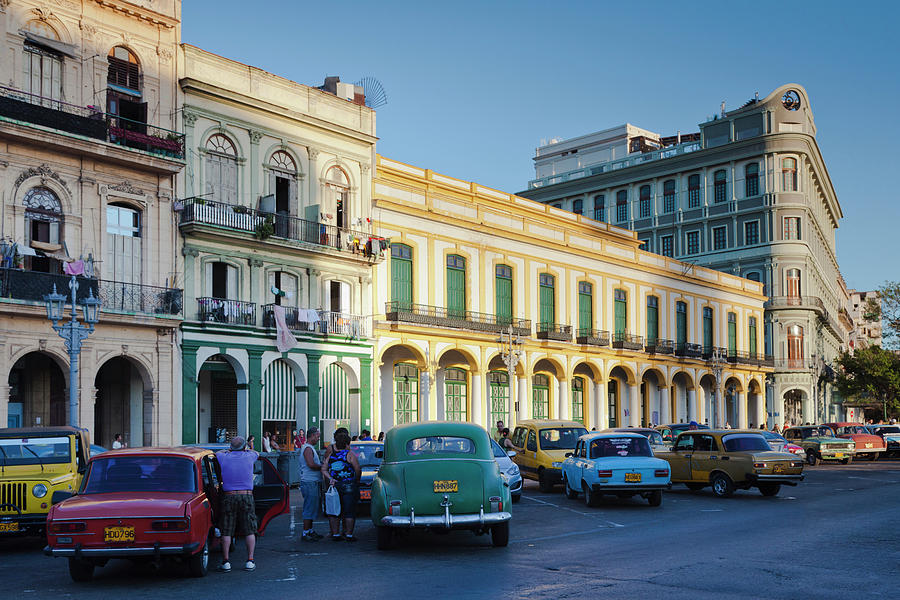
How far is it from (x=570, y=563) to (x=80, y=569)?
6167mm

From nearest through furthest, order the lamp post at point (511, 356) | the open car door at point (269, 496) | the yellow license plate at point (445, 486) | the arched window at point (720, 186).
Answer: the yellow license plate at point (445, 486)
the open car door at point (269, 496)
the lamp post at point (511, 356)
the arched window at point (720, 186)

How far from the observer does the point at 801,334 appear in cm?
7581

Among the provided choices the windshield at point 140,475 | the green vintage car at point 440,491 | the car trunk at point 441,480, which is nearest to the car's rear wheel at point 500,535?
the green vintage car at point 440,491

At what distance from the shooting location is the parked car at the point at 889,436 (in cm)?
4456

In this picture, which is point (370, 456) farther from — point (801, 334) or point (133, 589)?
point (801, 334)

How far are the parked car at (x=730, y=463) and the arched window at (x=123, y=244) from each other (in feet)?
55.1

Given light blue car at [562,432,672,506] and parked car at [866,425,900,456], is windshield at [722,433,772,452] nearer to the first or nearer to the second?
light blue car at [562,432,672,506]

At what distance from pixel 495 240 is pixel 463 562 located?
3393 cm

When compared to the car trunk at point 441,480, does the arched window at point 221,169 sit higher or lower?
higher

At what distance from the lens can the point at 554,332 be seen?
49.4 metres

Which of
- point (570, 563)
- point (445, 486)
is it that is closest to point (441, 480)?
point (445, 486)

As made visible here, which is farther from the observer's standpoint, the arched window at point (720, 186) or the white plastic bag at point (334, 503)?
the arched window at point (720, 186)

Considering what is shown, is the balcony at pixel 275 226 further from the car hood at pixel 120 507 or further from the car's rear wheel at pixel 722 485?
the car hood at pixel 120 507

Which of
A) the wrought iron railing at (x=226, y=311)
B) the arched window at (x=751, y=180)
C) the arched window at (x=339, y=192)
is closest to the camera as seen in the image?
the wrought iron railing at (x=226, y=311)
